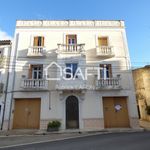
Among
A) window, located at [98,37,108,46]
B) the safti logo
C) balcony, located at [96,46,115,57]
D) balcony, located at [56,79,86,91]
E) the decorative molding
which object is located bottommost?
balcony, located at [56,79,86,91]

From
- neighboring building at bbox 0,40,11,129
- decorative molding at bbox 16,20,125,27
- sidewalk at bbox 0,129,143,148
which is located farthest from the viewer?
decorative molding at bbox 16,20,125,27

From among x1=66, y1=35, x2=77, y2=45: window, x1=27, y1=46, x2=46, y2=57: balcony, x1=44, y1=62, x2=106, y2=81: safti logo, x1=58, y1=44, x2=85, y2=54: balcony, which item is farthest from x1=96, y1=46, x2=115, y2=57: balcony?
x1=27, y1=46, x2=46, y2=57: balcony

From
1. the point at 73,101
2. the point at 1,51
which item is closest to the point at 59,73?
the point at 73,101

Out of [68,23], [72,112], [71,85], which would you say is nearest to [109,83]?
[71,85]

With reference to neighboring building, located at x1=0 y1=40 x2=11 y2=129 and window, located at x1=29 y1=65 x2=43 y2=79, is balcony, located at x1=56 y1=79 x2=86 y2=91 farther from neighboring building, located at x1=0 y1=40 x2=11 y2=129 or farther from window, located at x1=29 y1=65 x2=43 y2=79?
neighboring building, located at x1=0 y1=40 x2=11 y2=129

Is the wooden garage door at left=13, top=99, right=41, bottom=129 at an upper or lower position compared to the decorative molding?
lower

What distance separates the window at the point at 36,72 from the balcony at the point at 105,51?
603 cm

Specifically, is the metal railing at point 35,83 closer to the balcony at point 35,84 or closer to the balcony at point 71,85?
the balcony at point 35,84

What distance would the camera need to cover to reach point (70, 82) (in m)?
15.5

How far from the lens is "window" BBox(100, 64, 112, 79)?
16.4 meters

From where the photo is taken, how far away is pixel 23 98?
51.2 ft

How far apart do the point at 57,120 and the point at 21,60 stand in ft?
23.2

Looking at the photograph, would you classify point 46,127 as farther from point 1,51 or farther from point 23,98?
point 1,51

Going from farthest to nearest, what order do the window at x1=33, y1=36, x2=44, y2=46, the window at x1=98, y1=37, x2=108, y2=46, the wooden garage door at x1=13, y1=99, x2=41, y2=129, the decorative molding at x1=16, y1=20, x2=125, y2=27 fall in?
the decorative molding at x1=16, y1=20, x2=125, y2=27 → the window at x1=98, y1=37, x2=108, y2=46 → the window at x1=33, y1=36, x2=44, y2=46 → the wooden garage door at x1=13, y1=99, x2=41, y2=129
